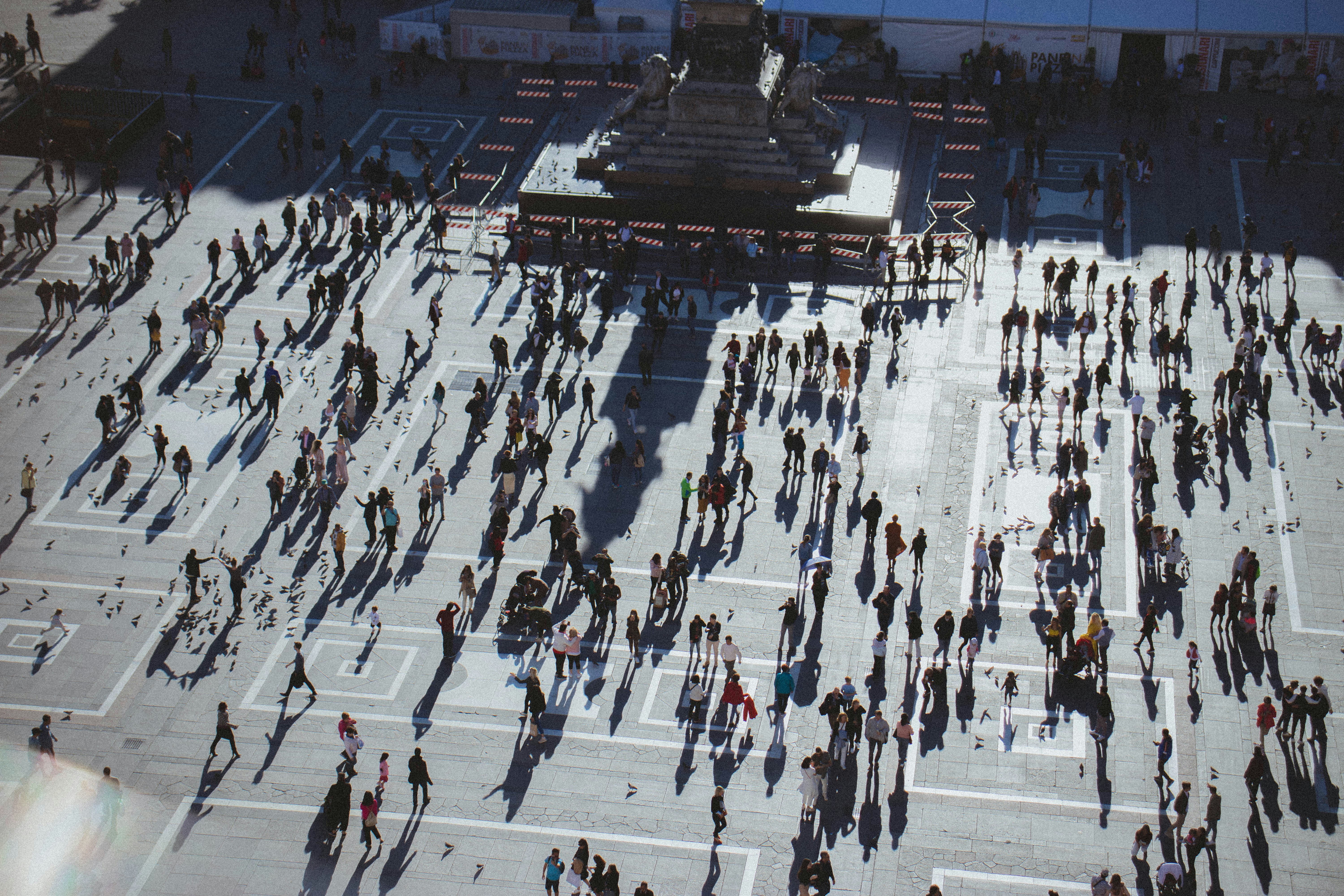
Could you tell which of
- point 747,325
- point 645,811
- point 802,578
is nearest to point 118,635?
point 645,811

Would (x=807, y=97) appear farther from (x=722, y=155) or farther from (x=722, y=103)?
(x=722, y=155)

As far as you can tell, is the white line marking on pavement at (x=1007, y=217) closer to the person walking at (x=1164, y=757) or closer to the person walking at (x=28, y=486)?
the person walking at (x=1164, y=757)

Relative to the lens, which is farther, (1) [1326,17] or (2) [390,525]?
(1) [1326,17]

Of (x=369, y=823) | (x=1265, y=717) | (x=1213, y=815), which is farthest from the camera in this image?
(x=1265, y=717)

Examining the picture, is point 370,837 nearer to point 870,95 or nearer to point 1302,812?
point 1302,812

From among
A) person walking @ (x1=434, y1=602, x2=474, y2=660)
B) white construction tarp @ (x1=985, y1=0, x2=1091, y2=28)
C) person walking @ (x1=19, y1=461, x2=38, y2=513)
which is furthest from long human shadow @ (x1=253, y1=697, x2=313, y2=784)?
white construction tarp @ (x1=985, y1=0, x2=1091, y2=28)

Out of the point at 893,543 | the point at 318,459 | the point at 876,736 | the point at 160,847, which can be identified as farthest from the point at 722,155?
the point at 160,847

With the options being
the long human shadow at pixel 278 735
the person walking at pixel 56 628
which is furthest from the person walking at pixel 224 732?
the person walking at pixel 56 628
